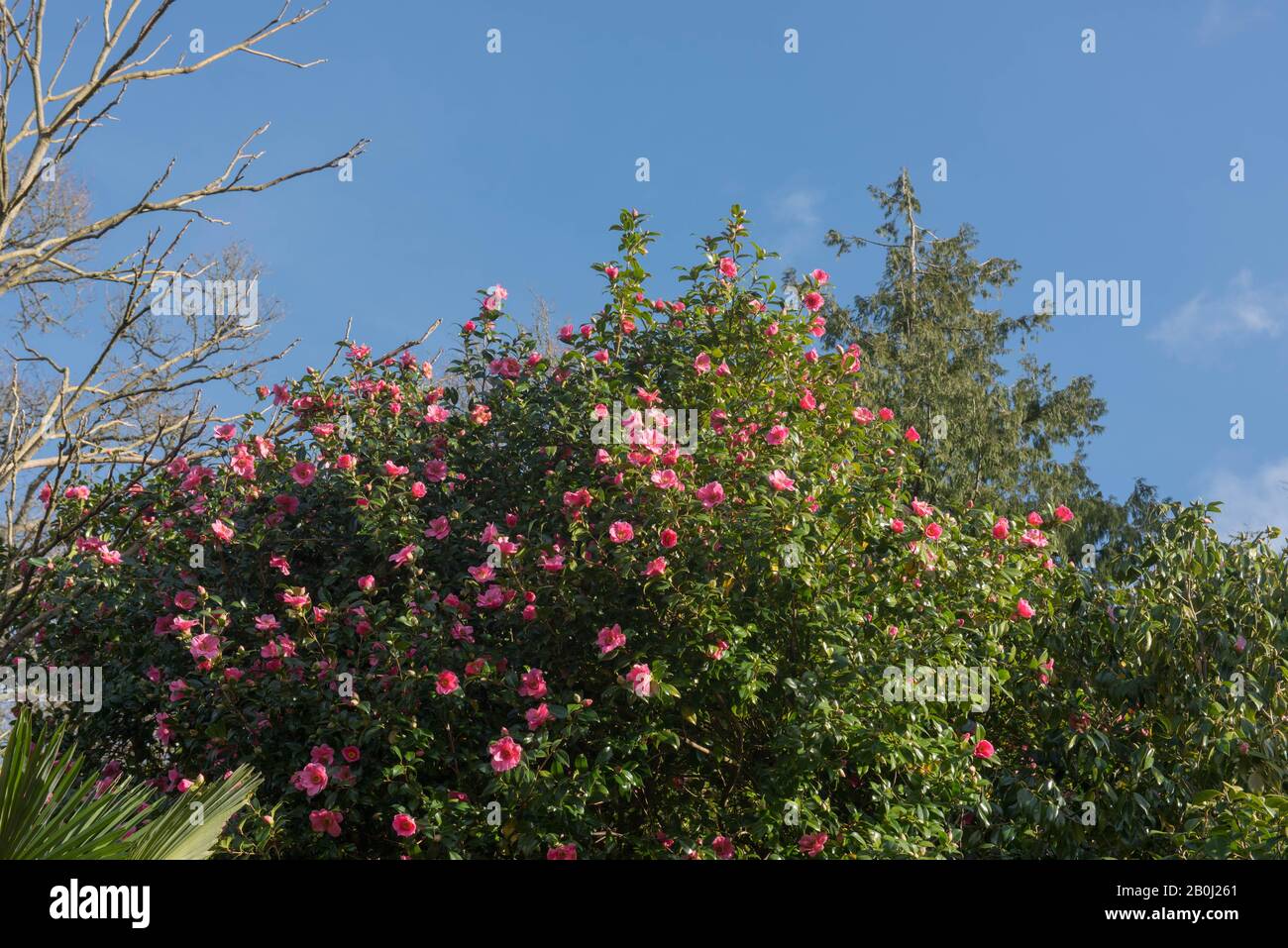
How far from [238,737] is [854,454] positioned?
3359 millimetres

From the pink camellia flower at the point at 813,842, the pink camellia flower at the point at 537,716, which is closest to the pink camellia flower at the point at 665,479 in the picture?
the pink camellia flower at the point at 537,716

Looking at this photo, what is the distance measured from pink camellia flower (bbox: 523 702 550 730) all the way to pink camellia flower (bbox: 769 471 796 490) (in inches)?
53.0

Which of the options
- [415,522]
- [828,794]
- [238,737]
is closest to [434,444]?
[415,522]

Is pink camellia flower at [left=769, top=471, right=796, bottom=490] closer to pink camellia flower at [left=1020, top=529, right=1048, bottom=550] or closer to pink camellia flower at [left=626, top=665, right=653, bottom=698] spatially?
pink camellia flower at [left=626, top=665, right=653, bottom=698]

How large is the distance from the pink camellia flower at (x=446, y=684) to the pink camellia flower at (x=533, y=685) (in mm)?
272

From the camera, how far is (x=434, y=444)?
588 cm

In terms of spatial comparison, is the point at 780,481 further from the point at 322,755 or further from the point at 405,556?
the point at 322,755

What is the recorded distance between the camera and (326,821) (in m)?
4.75

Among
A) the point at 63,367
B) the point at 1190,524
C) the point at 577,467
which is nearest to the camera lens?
the point at 63,367

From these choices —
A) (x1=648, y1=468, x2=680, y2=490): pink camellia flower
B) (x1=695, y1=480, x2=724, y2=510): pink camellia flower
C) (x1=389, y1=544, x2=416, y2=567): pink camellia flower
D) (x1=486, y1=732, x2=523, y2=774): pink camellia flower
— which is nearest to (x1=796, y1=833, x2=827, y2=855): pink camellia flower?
(x1=486, y1=732, x2=523, y2=774): pink camellia flower

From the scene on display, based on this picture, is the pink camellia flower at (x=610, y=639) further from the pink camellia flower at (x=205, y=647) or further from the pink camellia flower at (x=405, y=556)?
the pink camellia flower at (x=205, y=647)

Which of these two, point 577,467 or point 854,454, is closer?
point 577,467

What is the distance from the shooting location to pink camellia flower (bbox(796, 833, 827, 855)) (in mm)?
4660
